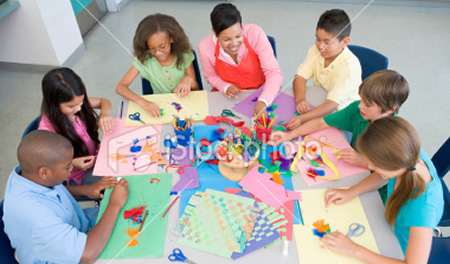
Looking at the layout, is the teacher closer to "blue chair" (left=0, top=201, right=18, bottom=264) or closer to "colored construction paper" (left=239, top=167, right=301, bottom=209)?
"colored construction paper" (left=239, top=167, right=301, bottom=209)

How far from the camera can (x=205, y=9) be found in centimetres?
421

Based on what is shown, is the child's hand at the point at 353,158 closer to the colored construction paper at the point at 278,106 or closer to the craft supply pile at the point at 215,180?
the craft supply pile at the point at 215,180

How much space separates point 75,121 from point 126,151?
1.19ft

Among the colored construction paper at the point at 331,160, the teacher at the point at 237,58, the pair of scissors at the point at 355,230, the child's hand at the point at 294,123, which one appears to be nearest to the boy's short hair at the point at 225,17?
the teacher at the point at 237,58

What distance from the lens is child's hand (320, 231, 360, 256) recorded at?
3.55 feet

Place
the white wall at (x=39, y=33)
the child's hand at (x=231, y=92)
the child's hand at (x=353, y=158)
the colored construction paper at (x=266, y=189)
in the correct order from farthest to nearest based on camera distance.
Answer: the white wall at (x=39, y=33), the child's hand at (x=231, y=92), the child's hand at (x=353, y=158), the colored construction paper at (x=266, y=189)

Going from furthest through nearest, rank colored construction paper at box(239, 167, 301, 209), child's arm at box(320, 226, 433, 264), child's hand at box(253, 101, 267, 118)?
child's hand at box(253, 101, 267, 118) < colored construction paper at box(239, 167, 301, 209) < child's arm at box(320, 226, 433, 264)

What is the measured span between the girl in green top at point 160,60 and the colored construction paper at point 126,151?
0.45ft

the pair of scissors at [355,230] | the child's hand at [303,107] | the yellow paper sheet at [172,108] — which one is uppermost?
the yellow paper sheet at [172,108]

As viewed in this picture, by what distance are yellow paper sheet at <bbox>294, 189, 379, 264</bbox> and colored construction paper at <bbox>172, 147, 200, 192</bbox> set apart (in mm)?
420

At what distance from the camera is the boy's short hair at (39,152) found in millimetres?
1117

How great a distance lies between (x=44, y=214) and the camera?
42.9 inches

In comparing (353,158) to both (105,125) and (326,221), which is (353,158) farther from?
(105,125)

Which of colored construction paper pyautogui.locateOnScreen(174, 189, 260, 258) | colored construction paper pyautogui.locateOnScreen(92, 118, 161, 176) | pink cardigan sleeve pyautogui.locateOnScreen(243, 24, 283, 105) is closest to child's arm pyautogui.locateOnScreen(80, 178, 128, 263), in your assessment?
colored construction paper pyautogui.locateOnScreen(92, 118, 161, 176)
